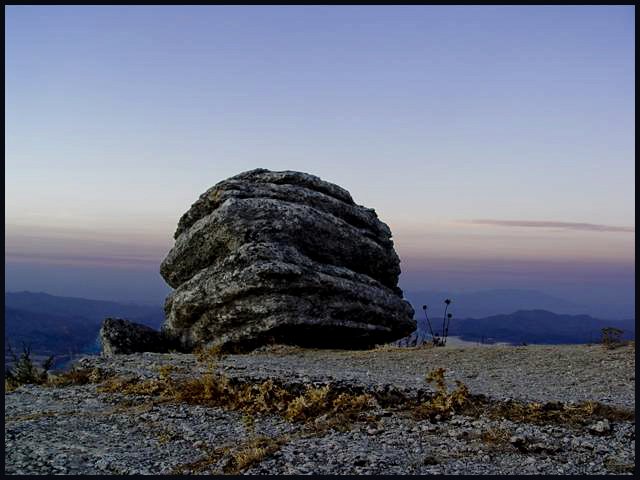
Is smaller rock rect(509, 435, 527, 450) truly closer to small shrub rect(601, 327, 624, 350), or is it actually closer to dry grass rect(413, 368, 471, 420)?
dry grass rect(413, 368, 471, 420)

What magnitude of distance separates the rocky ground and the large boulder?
17.5 feet

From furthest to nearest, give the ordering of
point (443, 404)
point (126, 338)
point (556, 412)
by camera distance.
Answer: point (126, 338), point (443, 404), point (556, 412)

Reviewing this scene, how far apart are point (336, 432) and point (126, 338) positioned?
41.4 feet

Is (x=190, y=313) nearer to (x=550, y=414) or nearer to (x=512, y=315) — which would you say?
(x=550, y=414)

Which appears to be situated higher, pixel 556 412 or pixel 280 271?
pixel 280 271

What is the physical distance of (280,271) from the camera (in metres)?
22.5

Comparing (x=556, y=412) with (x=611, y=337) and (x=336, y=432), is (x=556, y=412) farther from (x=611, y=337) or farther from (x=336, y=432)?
(x=611, y=337)

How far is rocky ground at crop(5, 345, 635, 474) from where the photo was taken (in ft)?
33.6

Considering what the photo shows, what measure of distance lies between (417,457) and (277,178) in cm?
1811

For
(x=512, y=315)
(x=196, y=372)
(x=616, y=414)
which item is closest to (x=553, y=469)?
(x=616, y=414)

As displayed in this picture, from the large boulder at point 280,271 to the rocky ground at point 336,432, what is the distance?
17.5 feet

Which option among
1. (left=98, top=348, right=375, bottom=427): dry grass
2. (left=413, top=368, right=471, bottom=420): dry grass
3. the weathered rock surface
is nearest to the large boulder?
the weathered rock surface

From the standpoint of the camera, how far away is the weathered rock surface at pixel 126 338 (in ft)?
73.0

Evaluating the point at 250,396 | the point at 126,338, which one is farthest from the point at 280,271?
the point at 250,396
